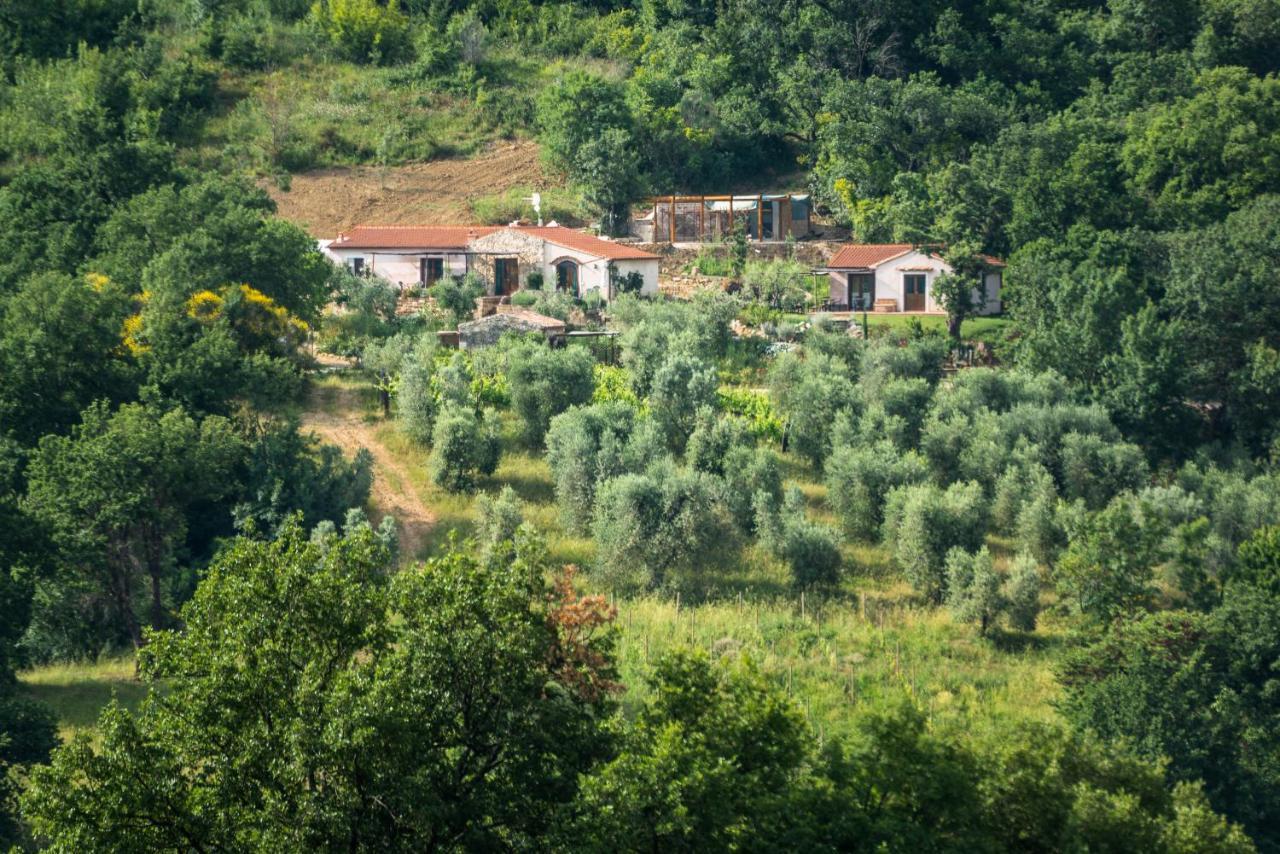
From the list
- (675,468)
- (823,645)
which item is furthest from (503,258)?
(823,645)

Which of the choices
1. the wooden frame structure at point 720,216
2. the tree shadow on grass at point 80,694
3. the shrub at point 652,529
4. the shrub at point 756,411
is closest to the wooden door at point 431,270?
the wooden frame structure at point 720,216

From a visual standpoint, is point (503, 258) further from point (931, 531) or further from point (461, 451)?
point (931, 531)

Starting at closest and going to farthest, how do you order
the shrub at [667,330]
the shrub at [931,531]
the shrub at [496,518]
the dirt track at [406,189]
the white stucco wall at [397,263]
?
the shrub at [496,518] → the shrub at [931,531] → the shrub at [667,330] → the white stucco wall at [397,263] → the dirt track at [406,189]

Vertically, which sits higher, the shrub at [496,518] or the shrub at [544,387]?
the shrub at [544,387]

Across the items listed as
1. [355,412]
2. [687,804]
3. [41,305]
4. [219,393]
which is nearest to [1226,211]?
[355,412]

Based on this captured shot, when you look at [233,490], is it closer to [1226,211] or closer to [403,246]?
[403,246]

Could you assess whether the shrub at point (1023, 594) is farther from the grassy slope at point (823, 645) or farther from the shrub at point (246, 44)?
the shrub at point (246, 44)

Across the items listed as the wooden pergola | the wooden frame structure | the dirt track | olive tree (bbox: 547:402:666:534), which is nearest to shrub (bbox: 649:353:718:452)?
olive tree (bbox: 547:402:666:534)
